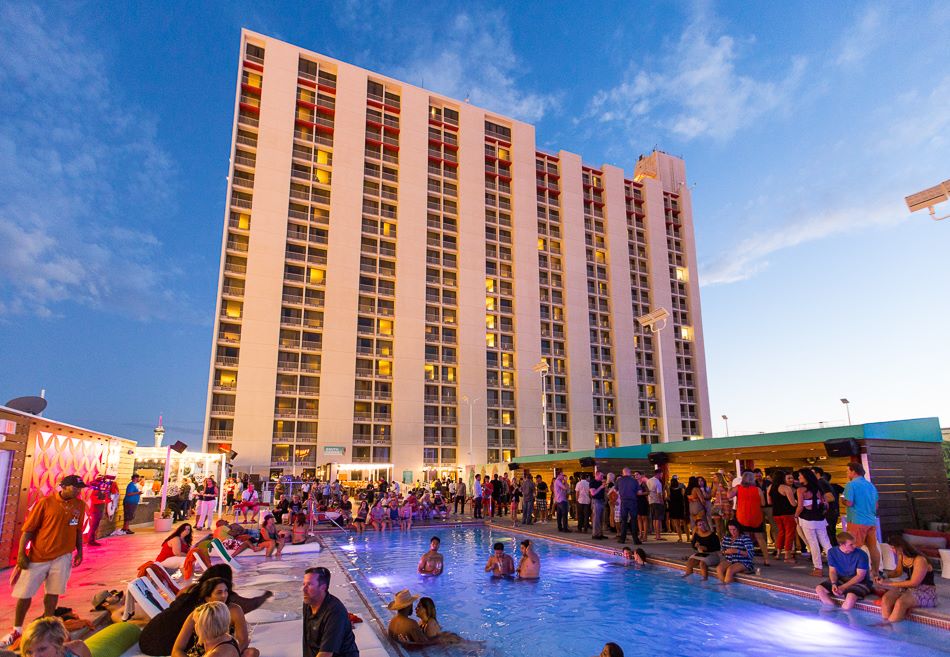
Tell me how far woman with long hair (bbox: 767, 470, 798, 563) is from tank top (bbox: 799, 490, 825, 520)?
0.53 m

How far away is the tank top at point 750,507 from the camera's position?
10861mm

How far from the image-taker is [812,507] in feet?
33.6

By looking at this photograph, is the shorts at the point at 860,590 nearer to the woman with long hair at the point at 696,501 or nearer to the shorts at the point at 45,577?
the woman with long hair at the point at 696,501

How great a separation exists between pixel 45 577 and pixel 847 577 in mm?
11452

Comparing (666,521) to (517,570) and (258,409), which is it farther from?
(258,409)

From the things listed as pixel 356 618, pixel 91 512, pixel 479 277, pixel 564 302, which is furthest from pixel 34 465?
pixel 564 302

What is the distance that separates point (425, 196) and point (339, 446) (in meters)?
25.9

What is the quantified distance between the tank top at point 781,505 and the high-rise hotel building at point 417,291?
28.0 metres

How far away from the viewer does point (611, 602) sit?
9781 millimetres

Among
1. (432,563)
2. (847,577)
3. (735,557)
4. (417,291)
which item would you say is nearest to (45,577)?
(432,563)

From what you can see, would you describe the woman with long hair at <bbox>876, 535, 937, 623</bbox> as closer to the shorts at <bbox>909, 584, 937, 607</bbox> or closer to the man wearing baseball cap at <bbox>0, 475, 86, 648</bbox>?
the shorts at <bbox>909, 584, 937, 607</bbox>

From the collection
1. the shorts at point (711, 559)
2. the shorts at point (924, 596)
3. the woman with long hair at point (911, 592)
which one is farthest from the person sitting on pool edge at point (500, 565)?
the shorts at point (924, 596)

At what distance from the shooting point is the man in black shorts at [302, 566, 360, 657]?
15.4 ft

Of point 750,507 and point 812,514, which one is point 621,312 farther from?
point 812,514
